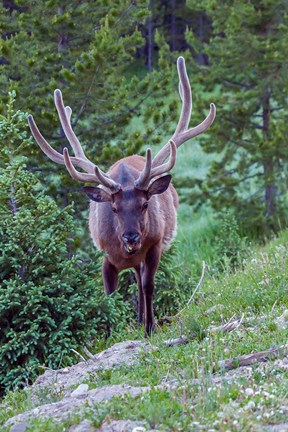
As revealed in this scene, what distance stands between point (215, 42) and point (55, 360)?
10.8 m

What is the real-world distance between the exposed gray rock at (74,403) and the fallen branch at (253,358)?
0.63m

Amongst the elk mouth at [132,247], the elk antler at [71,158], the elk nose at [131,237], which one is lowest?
the elk mouth at [132,247]

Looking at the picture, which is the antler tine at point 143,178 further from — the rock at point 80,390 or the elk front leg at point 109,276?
the rock at point 80,390

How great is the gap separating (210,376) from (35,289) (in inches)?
93.8

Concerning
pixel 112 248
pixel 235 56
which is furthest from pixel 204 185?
pixel 112 248

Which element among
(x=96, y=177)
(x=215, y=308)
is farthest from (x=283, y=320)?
(x=96, y=177)

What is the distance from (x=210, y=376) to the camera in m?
5.38

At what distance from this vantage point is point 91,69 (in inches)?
446

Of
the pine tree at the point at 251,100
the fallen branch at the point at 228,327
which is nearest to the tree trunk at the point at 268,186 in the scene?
the pine tree at the point at 251,100

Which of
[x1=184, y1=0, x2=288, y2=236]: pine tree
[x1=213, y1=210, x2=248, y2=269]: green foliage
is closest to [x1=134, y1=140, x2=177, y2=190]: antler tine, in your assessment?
[x1=213, y1=210, x2=248, y2=269]: green foliage

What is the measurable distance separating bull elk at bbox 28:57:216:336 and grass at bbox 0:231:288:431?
24.2 inches

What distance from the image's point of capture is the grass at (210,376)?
4.75 m

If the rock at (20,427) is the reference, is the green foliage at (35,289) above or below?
above

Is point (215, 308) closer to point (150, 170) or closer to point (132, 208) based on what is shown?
point (132, 208)
